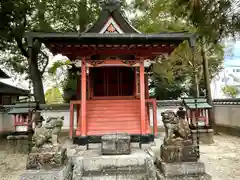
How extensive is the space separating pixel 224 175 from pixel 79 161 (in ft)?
11.1

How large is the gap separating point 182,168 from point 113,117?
3794 millimetres

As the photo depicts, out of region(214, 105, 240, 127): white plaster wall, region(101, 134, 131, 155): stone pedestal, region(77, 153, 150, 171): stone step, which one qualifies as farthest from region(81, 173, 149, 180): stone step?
region(214, 105, 240, 127): white plaster wall

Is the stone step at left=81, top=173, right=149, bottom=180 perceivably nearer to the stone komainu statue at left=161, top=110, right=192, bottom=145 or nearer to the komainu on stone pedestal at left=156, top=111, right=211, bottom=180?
the komainu on stone pedestal at left=156, top=111, right=211, bottom=180

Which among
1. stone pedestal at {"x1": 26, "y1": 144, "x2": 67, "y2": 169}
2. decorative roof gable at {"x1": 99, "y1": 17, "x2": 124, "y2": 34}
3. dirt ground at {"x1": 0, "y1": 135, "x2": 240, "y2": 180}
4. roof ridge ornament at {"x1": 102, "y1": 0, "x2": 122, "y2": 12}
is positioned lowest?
dirt ground at {"x1": 0, "y1": 135, "x2": 240, "y2": 180}

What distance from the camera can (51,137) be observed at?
14.5 feet

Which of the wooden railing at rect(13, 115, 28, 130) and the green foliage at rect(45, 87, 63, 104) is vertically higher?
the green foliage at rect(45, 87, 63, 104)

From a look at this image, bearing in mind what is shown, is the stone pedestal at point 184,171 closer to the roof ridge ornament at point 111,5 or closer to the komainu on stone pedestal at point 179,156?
the komainu on stone pedestal at point 179,156

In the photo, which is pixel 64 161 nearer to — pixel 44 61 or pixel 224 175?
pixel 224 175

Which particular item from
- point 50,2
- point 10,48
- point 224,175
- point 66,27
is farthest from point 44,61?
point 224,175

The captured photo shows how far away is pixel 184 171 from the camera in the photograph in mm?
4270

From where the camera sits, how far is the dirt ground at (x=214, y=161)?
16.1 feet

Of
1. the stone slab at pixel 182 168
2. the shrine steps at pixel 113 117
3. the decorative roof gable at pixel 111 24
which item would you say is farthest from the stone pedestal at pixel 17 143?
the stone slab at pixel 182 168

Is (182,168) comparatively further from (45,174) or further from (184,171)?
(45,174)

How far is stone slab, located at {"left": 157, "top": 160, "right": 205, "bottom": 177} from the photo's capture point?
427 centimetres
